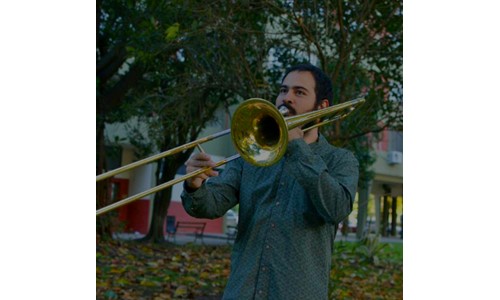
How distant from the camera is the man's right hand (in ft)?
6.66

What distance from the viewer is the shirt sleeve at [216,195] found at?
6.68ft

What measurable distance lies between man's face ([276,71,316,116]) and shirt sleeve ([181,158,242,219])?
28 centimetres

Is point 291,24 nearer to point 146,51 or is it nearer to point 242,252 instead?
point 146,51

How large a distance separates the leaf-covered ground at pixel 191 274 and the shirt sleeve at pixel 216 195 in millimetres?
3054

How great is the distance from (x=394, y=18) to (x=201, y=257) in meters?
5.08

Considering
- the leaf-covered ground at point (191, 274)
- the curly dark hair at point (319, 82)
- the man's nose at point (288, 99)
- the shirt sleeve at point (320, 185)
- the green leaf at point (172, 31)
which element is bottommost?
the leaf-covered ground at point (191, 274)

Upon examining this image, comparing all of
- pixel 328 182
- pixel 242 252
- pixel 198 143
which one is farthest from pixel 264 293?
pixel 198 143

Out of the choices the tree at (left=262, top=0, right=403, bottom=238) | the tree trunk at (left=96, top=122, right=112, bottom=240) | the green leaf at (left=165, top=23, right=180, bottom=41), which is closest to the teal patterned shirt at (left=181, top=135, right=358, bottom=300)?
the green leaf at (left=165, top=23, right=180, bottom=41)

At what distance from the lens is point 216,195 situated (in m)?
2.10

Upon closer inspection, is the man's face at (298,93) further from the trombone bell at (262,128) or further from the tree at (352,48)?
the tree at (352,48)

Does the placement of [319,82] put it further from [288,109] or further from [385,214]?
[385,214]

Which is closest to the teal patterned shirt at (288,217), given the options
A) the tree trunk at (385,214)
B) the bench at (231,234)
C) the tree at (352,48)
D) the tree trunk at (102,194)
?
the bench at (231,234)

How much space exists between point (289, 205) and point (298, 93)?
1.19 feet

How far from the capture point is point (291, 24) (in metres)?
4.99
